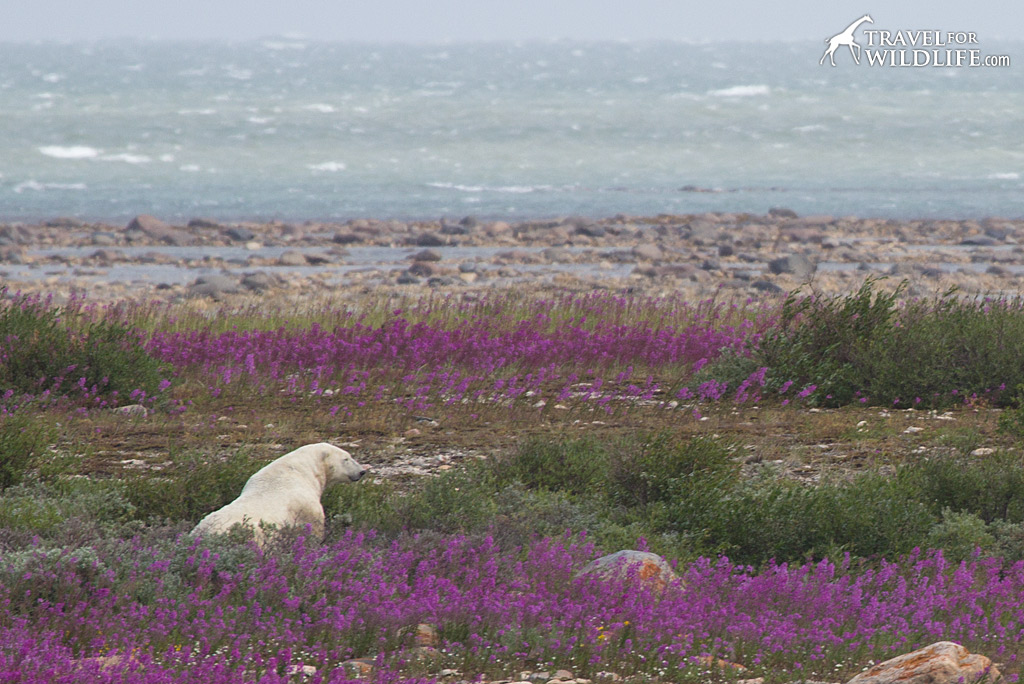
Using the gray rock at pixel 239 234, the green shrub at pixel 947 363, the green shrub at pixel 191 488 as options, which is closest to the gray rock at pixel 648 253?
the gray rock at pixel 239 234

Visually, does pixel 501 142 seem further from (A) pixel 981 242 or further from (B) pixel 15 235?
(B) pixel 15 235

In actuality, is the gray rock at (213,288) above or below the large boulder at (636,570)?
below

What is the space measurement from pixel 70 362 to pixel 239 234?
2592 centimetres

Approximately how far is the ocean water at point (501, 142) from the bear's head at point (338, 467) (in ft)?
123

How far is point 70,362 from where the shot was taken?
10477 millimetres

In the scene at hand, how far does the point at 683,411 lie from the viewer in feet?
34.0

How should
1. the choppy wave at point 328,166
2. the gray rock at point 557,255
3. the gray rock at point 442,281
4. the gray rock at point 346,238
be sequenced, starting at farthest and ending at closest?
the choppy wave at point 328,166 → the gray rock at point 346,238 → the gray rock at point 557,255 → the gray rock at point 442,281

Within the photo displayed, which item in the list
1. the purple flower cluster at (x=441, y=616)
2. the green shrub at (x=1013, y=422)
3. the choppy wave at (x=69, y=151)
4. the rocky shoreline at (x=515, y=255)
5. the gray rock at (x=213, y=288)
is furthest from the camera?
the choppy wave at (x=69, y=151)

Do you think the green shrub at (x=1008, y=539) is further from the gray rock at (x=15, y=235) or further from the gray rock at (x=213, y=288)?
the gray rock at (x=15, y=235)

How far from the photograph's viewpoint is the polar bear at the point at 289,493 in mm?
6230

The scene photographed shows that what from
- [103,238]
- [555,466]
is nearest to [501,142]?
[103,238]

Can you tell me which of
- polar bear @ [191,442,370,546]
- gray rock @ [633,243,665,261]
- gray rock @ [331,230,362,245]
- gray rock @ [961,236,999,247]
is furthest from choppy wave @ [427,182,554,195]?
polar bear @ [191,442,370,546]

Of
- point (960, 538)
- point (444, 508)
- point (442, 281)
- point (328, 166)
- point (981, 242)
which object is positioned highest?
point (328, 166)

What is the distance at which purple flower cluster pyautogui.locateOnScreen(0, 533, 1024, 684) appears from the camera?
4.56m
